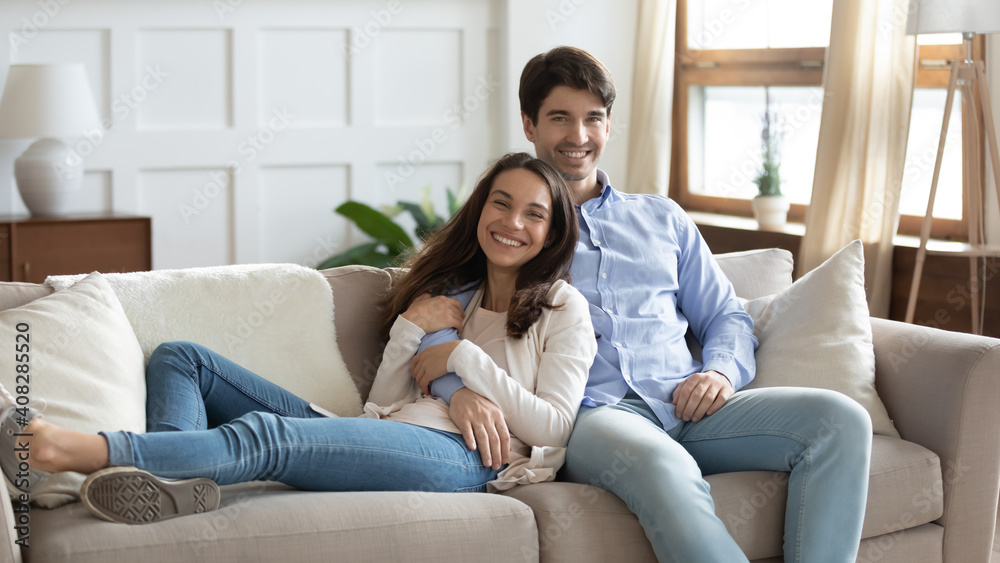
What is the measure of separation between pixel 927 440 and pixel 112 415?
1576 mm

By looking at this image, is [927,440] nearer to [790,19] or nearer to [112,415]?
[112,415]

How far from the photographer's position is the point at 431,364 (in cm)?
186

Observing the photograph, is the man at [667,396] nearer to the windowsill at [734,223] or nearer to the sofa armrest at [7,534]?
the sofa armrest at [7,534]

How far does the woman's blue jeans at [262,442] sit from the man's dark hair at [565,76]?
85 centimetres

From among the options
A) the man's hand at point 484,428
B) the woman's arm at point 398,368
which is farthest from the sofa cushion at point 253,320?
the man's hand at point 484,428

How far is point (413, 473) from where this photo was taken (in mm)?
1695

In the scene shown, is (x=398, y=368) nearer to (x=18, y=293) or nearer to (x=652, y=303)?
(x=652, y=303)

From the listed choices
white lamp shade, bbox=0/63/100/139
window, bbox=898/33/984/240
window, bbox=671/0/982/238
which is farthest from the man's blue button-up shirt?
white lamp shade, bbox=0/63/100/139

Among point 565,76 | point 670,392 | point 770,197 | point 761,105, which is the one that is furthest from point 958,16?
point 670,392

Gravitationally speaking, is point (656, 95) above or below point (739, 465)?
above

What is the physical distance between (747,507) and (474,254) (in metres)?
0.76

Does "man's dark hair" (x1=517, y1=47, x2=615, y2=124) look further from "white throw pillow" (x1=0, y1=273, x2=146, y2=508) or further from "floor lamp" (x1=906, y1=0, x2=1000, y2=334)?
"floor lamp" (x1=906, y1=0, x2=1000, y2=334)

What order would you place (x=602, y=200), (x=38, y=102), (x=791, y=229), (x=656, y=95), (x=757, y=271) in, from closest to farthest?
(x=602, y=200) < (x=757, y=271) < (x=38, y=102) < (x=791, y=229) < (x=656, y=95)

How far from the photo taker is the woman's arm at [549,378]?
5.83 feet
